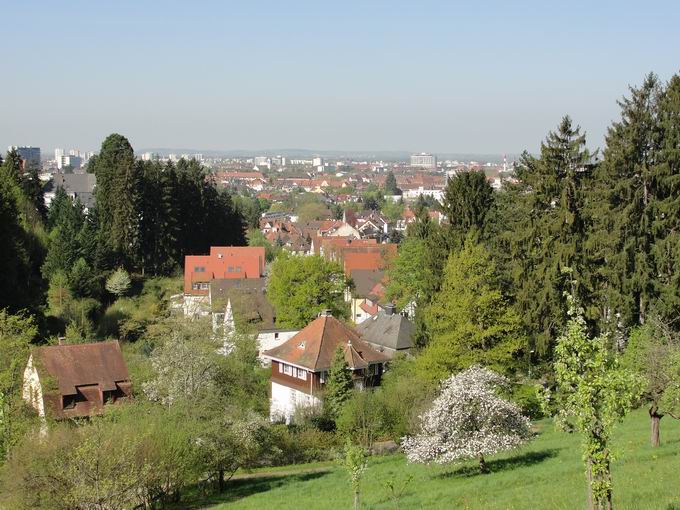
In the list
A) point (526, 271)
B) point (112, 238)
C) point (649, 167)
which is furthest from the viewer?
point (112, 238)

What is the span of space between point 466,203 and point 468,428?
15.0 meters

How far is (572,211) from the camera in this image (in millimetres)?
29969

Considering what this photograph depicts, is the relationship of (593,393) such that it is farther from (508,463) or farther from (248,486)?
(248,486)

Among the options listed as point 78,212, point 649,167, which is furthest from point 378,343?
point 78,212

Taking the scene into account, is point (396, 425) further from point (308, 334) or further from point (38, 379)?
point (38, 379)

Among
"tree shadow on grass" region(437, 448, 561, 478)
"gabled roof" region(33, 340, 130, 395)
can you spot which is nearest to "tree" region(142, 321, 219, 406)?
"gabled roof" region(33, 340, 130, 395)

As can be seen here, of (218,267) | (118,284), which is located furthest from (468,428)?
(218,267)

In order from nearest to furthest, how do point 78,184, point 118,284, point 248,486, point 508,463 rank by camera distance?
point 508,463, point 248,486, point 118,284, point 78,184

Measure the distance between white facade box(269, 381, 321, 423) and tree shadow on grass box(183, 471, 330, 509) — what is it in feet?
20.4

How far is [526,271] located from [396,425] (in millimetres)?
8316

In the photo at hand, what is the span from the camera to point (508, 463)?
21781 mm

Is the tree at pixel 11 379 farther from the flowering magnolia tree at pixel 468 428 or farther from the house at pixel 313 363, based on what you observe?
the house at pixel 313 363

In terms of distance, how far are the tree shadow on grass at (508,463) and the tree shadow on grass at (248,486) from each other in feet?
16.9

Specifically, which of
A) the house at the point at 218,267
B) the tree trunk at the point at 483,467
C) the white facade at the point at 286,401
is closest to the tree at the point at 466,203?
the white facade at the point at 286,401
